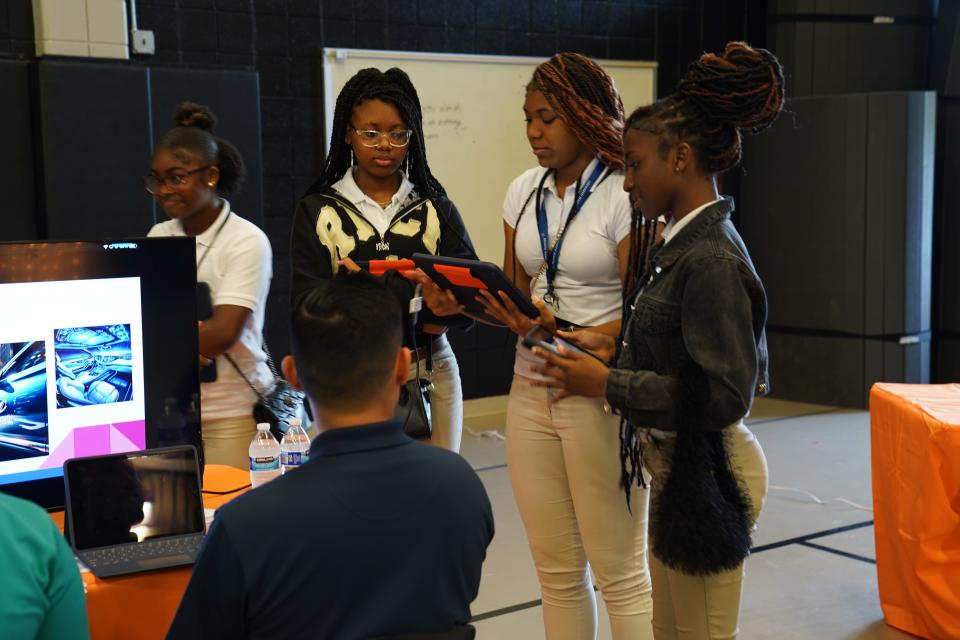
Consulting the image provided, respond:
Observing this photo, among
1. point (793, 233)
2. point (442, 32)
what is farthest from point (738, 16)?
point (442, 32)

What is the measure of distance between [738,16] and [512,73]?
1939mm

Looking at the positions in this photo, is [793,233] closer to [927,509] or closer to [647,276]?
[927,509]

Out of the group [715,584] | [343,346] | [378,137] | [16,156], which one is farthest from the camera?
[16,156]

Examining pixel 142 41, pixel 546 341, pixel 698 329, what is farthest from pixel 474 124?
pixel 698 329

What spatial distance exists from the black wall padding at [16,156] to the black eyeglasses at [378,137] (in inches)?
105

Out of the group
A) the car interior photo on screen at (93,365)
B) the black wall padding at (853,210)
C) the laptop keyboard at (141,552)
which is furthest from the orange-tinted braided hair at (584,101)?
the black wall padding at (853,210)

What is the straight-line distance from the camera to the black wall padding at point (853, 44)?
6.79 meters

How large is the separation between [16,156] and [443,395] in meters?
2.94

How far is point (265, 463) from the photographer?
7.16ft

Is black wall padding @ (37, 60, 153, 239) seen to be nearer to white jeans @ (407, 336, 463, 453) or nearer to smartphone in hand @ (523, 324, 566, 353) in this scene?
white jeans @ (407, 336, 463, 453)

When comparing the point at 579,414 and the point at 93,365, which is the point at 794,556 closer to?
the point at 579,414

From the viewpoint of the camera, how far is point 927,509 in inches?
119

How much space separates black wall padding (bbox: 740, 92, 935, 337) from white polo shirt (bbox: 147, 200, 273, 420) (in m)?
4.78

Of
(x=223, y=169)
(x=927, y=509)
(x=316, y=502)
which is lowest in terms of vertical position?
(x=927, y=509)
